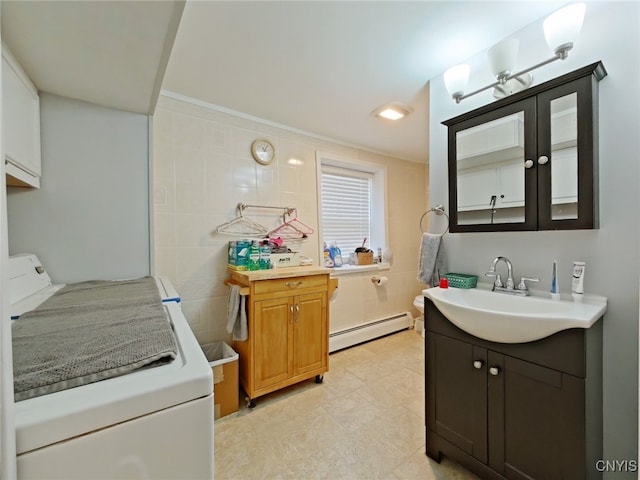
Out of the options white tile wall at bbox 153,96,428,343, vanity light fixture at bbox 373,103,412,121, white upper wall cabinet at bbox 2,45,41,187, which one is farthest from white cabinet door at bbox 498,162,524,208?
white upper wall cabinet at bbox 2,45,41,187

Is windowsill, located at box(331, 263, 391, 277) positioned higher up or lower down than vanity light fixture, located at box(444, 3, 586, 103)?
lower down

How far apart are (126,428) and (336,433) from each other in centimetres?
148

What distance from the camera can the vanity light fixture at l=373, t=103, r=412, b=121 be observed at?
2.16 metres

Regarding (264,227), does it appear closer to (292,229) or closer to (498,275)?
(292,229)

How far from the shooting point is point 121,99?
58.9 inches

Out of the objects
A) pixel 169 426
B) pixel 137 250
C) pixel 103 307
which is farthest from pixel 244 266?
pixel 169 426

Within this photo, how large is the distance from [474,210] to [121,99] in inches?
81.3

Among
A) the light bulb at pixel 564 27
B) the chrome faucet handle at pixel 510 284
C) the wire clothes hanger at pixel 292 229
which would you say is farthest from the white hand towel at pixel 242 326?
the light bulb at pixel 564 27

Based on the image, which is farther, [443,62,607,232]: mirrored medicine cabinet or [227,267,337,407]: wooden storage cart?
[227,267,337,407]: wooden storage cart

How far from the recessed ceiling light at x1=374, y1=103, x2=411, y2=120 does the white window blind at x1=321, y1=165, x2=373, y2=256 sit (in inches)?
34.8

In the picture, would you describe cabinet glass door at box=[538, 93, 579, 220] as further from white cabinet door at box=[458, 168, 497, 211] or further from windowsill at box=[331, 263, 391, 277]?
windowsill at box=[331, 263, 391, 277]

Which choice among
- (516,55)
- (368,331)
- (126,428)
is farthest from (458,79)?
(368,331)

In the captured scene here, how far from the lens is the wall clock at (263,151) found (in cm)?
235

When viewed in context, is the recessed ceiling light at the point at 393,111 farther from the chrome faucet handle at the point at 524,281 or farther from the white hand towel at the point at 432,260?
the chrome faucet handle at the point at 524,281
